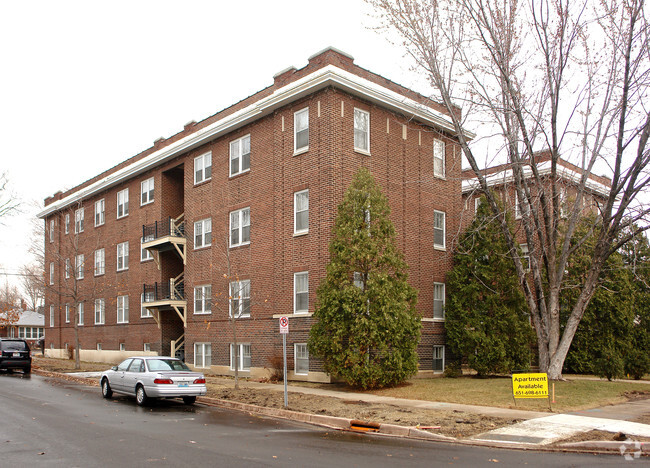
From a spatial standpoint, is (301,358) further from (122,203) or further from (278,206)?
(122,203)

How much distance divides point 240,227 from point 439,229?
8911 millimetres

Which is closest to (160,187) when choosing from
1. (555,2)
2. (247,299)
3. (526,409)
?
(247,299)

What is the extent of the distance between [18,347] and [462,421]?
25244 millimetres

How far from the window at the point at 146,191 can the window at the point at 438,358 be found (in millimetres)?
18234

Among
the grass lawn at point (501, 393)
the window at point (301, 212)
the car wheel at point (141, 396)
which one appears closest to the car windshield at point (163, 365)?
the car wheel at point (141, 396)

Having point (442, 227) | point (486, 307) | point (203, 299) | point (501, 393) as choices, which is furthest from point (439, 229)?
point (203, 299)

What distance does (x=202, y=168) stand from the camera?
96.1 ft

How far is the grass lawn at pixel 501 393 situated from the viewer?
15570 mm

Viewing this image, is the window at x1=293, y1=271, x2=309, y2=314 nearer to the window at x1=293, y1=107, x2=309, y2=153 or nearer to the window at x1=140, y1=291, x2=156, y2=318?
the window at x1=293, y1=107, x2=309, y2=153

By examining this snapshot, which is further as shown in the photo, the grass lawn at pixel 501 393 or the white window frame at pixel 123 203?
the white window frame at pixel 123 203

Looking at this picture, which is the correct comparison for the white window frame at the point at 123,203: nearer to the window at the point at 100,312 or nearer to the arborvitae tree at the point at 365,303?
the window at the point at 100,312

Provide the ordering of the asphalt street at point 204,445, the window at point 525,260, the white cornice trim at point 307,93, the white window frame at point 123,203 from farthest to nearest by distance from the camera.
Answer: the white window frame at point 123,203
the window at point 525,260
the white cornice trim at point 307,93
the asphalt street at point 204,445

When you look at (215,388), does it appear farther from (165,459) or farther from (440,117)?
(440,117)

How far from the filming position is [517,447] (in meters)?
10.7
